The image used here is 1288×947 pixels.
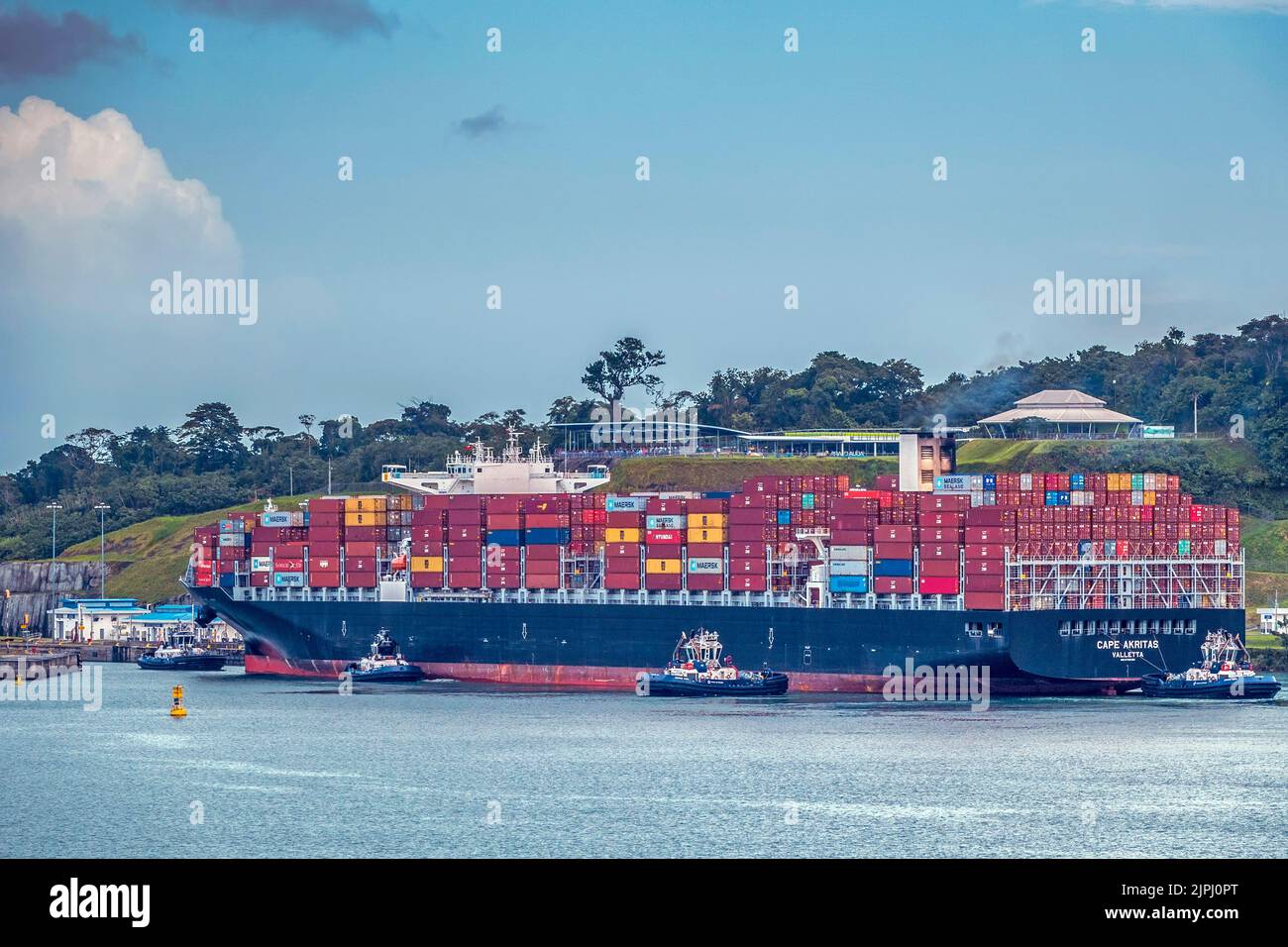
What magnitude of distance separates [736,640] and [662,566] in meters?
6.08

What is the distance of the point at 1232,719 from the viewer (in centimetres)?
6994

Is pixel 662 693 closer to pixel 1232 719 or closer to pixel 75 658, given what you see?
pixel 1232 719

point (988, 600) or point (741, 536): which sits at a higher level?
point (741, 536)

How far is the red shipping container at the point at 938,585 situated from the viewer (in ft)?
261

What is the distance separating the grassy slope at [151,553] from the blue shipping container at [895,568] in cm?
9276

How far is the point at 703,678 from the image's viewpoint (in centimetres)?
8125

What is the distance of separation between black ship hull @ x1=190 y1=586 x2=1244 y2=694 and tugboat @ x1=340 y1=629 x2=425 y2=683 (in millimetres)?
539

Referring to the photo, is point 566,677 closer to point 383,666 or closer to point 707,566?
point 707,566

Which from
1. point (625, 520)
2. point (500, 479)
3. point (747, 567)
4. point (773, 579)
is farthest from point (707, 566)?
point (500, 479)

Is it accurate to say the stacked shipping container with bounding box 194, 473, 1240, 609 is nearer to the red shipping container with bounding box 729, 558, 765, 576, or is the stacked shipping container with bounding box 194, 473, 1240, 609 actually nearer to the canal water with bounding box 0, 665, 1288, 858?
the red shipping container with bounding box 729, 558, 765, 576

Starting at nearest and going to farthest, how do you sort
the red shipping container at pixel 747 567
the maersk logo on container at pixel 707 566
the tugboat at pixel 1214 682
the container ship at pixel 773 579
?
1. the tugboat at pixel 1214 682
2. the container ship at pixel 773 579
3. the red shipping container at pixel 747 567
4. the maersk logo on container at pixel 707 566

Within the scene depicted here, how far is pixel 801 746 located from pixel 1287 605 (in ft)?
196

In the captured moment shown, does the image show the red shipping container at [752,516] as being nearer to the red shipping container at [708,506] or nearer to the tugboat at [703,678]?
the red shipping container at [708,506]

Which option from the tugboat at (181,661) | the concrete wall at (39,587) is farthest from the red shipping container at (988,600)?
the concrete wall at (39,587)
